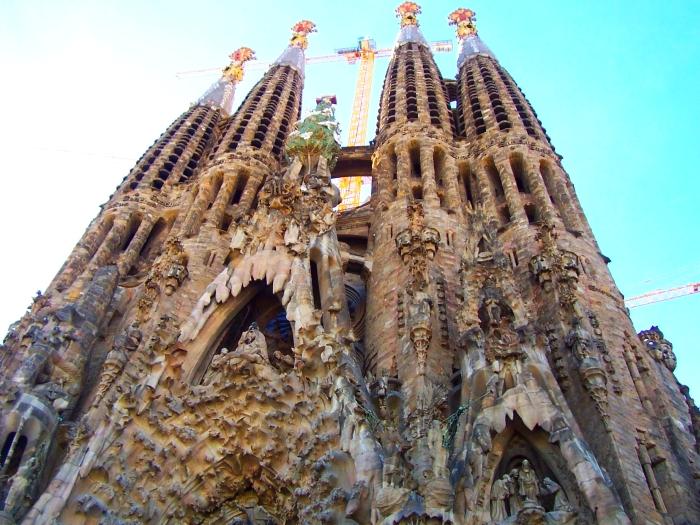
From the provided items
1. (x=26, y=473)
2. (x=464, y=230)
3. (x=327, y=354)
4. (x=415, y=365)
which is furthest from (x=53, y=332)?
(x=464, y=230)

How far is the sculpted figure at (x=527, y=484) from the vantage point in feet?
30.6

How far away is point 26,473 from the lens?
11.8m

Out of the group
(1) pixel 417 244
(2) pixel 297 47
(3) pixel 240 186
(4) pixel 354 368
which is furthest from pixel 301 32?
(4) pixel 354 368

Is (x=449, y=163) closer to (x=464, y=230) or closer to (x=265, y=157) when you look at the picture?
(x=464, y=230)

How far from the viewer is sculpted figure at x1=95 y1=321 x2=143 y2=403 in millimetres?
13656

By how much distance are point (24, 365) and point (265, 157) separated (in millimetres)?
12065

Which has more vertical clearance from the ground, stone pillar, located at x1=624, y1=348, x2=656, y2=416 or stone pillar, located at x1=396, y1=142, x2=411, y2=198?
stone pillar, located at x1=396, y1=142, x2=411, y2=198

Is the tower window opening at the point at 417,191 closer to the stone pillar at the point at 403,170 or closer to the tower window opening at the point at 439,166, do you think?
the stone pillar at the point at 403,170

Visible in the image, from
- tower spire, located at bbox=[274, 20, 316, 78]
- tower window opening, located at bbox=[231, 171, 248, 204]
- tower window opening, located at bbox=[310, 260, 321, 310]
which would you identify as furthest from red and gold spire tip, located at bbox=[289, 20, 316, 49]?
tower window opening, located at bbox=[310, 260, 321, 310]

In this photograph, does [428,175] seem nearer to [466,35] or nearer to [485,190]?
[485,190]

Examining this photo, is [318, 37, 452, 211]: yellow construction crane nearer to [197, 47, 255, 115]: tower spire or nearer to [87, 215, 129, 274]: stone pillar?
[197, 47, 255, 115]: tower spire

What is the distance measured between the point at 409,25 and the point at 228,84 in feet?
28.7

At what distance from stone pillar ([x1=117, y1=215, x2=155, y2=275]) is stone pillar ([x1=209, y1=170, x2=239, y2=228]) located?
192cm

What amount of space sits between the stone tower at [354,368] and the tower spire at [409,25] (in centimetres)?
1218
